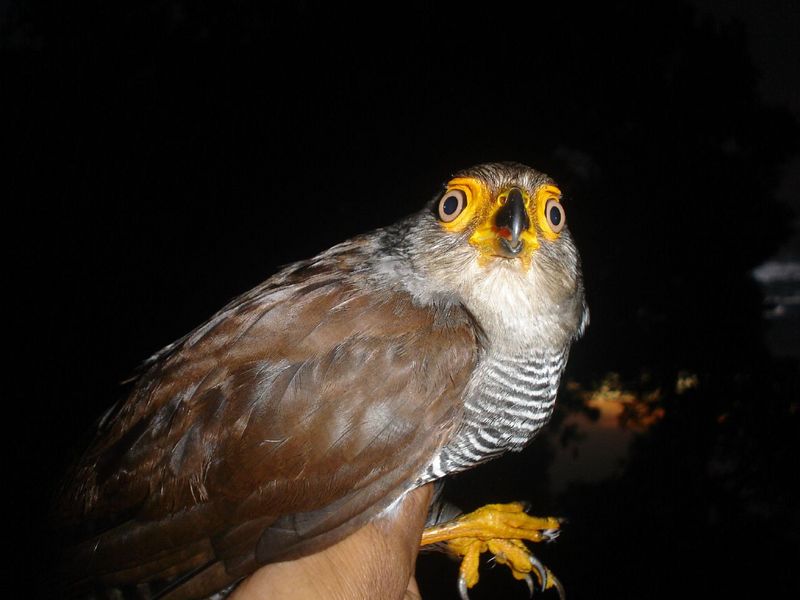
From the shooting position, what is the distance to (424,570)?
5.43 metres

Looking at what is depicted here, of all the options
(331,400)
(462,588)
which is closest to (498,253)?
Result: (331,400)

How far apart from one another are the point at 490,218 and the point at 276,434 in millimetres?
956

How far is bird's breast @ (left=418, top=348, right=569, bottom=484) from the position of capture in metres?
1.72

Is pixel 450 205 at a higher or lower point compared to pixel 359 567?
higher

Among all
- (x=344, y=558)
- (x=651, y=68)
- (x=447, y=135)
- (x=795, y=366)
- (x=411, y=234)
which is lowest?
(x=795, y=366)

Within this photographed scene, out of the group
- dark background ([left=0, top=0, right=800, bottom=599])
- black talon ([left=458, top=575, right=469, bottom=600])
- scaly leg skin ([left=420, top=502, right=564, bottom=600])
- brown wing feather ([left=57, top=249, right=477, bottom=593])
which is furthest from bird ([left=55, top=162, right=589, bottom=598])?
dark background ([left=0, top=0, right=800, bottom=599])

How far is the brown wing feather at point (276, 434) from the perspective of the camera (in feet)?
5.14

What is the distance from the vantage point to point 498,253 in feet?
5.55

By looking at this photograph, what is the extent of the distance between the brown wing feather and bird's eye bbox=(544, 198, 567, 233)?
478mm

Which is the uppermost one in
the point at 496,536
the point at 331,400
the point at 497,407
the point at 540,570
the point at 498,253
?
the point at 498,253

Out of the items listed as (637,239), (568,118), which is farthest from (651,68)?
(637,239)

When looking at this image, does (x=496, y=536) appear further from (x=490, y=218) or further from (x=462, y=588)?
(x=490, y=218)

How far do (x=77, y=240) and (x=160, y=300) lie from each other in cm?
97

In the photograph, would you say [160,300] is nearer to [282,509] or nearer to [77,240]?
[77,240]
